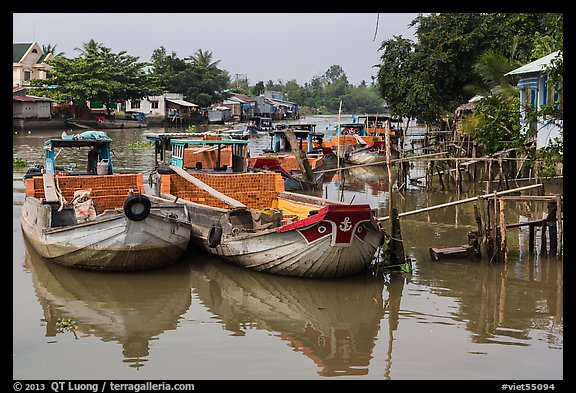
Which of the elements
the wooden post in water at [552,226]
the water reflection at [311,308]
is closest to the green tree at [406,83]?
the wooden post in water at [552,226]

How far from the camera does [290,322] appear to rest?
32.2 ft

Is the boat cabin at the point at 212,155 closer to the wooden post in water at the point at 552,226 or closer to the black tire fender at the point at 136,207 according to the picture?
the black tire fender at the point at 136,207

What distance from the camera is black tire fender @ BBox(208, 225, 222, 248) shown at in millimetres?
12023

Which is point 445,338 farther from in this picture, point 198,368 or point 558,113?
point 558,113

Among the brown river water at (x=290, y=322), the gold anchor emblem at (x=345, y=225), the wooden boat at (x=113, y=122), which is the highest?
the wooden boat at (x=113, y=122)

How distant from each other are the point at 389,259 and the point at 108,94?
45993 mm

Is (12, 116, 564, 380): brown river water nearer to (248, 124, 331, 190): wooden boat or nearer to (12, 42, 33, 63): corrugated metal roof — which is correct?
(248, 124, 331, 190): wooden boat

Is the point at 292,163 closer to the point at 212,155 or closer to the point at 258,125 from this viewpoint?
the point at 212,155

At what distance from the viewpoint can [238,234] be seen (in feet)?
38.9

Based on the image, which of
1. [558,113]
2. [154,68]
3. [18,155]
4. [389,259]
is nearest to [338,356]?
A: [389,259]

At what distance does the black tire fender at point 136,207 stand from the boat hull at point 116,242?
10cm

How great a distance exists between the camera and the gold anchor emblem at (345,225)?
35.0ft

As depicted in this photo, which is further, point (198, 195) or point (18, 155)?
point (18, 155)

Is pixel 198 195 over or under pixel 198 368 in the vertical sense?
over
